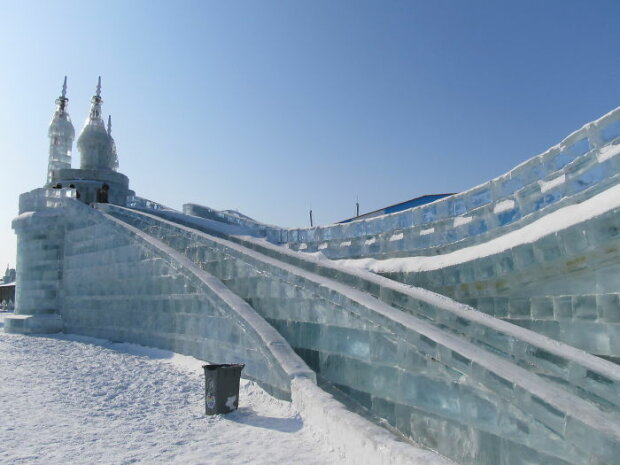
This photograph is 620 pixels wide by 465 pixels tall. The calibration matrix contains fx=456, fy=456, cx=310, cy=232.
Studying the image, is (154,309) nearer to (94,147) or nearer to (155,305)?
(155,305)

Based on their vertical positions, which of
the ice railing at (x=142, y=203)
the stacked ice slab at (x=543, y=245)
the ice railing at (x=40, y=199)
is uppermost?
the ice railing at (x=142, y=203)

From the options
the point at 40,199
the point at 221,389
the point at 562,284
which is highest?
the point at 40,199

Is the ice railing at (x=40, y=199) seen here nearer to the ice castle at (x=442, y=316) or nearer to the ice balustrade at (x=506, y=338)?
the ice castle at (x=442, y=316)

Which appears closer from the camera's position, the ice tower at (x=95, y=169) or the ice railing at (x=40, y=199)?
the ice railing at (x=40, y=199)

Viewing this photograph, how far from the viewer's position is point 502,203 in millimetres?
7008

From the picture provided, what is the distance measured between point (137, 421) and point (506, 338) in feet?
14.4

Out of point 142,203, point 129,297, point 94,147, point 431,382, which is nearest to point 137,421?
point 431,382

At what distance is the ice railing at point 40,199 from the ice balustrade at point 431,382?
39.6 feet

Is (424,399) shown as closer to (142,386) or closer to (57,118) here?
A: (142,386)

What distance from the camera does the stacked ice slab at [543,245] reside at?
5.14 m

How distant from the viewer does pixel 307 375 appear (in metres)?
5.82

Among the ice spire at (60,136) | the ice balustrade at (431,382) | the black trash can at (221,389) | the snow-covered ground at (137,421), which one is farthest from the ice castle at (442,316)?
the ice spire at (60,136)

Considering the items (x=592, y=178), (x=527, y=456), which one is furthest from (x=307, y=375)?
(x=592, y=178)

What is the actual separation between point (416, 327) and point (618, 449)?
6.61 ft
